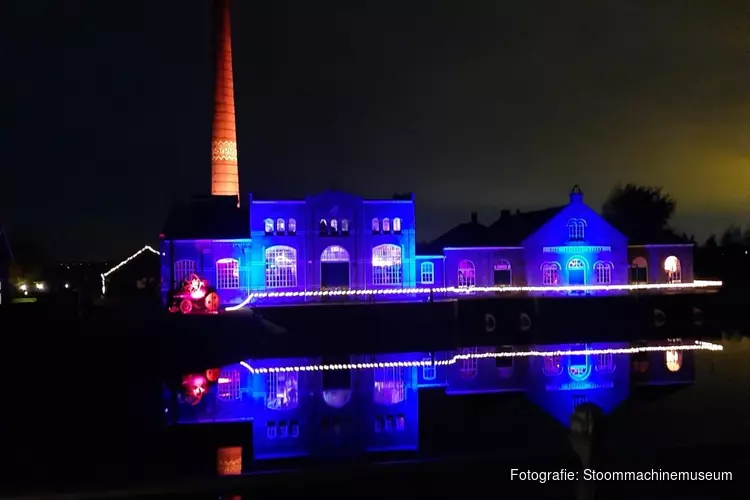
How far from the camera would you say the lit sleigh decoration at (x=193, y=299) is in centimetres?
2775

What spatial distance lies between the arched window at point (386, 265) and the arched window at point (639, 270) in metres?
14.1

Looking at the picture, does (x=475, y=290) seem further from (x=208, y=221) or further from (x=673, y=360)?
(x=673, y=360)

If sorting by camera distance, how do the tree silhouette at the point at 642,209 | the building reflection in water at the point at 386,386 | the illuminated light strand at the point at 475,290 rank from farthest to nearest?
the tree silhouette at the point at 642,209 → the illuminated light strand at the point at 475,290 → the building reflection in water at the point at 386,386

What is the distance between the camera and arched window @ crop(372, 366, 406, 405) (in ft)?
50.6

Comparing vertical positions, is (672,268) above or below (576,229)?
below

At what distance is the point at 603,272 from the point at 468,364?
19289 millimetres

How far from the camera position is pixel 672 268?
1596 inches

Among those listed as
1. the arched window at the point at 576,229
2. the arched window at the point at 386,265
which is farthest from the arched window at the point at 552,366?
the arched window at the point at 576,229

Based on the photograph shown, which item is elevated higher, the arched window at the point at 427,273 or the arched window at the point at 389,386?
the arched window at the point at 427,273

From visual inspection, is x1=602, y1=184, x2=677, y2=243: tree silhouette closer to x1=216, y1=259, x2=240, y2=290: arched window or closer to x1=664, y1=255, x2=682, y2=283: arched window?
x1=664, y1=255, x2=682, y2=283: arched window

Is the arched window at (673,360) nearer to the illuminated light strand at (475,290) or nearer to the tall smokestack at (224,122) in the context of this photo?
the illuminated light strand at (475,290)

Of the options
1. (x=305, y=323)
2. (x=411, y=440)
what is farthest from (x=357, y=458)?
(x=305, y=323)

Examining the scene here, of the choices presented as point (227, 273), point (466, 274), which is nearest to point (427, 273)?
point (466, 274)

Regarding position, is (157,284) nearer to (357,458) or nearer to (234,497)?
(357,458)
